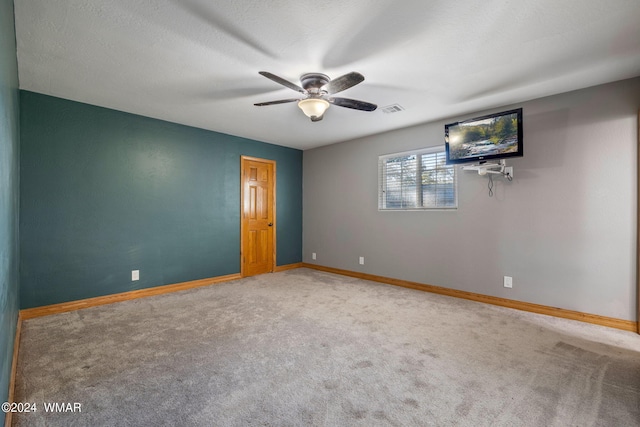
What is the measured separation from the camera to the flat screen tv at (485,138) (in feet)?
10.1

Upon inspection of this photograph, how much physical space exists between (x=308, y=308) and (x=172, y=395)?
182cm

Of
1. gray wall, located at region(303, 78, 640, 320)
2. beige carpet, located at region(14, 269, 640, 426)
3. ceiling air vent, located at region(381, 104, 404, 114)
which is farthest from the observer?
ceiling air vent, located at region(381, 104, 404, 114)

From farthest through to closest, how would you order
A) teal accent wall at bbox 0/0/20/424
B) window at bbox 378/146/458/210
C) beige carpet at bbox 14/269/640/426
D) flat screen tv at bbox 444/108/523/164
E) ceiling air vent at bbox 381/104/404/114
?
1. window at bbox 378/146/458/210
2. ceiling air vent at bbox 381/104/404/114
3. flat screen tv at bbox 444/108/523/164
4. beige carpet at bbox 14/269/640/426
5. teal accent wall at bbox 0/0/20/424

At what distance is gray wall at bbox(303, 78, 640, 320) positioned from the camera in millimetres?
2801

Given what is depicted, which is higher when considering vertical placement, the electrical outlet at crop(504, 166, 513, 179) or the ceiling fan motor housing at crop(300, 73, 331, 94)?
the ceiling fan motor housing at crop(300, 73, 331, 94)

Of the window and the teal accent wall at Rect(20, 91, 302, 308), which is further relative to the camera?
the window

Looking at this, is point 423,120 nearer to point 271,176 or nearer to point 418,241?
point 418,241

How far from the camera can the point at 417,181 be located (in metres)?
4.36

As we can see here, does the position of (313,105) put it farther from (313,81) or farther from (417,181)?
(417,181)

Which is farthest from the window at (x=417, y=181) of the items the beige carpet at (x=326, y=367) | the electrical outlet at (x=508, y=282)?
the beige carpet at (x=326, y=367)

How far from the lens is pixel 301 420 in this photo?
156cm

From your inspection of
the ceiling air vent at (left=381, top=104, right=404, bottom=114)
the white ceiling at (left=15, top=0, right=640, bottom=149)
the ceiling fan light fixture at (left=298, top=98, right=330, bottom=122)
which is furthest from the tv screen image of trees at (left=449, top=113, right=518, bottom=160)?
the ceiling fan light fixture at (left=298, top=98, right=330, bottom=122)

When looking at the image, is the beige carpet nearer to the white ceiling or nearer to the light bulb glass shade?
the light bulb glass shade

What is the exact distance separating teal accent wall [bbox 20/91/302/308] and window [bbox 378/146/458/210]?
8.00 ft
